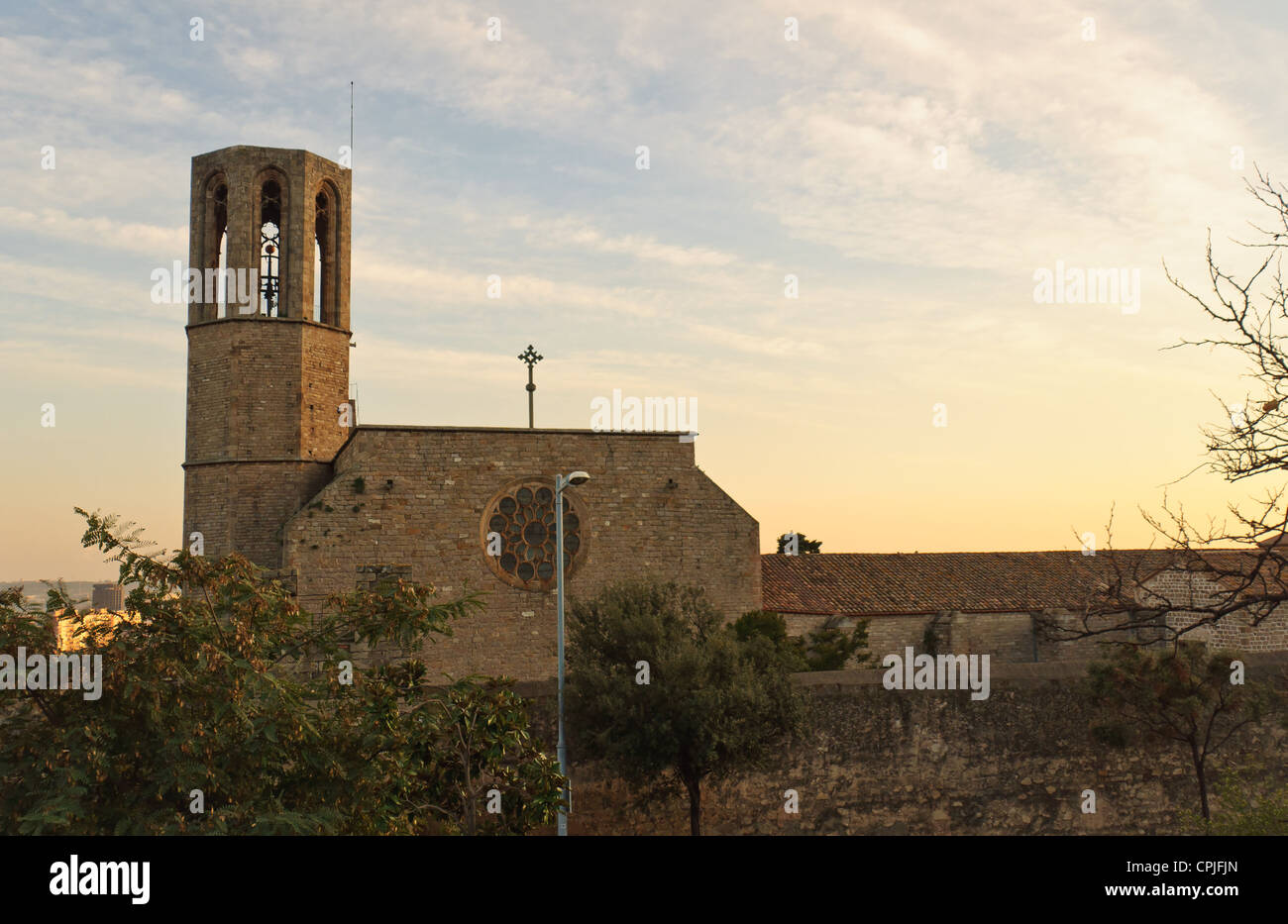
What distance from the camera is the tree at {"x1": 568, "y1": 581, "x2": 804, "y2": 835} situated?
18062 mm

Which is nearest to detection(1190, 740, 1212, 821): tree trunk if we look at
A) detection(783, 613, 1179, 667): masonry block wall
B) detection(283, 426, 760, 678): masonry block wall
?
detection(783, 613, 1179, 667): masonry block wall

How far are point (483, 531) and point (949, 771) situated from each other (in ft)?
40.4

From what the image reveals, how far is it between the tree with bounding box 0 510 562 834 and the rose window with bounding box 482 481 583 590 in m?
12.8

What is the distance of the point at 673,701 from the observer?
18250 mm

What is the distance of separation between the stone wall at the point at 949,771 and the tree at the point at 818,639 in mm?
5410

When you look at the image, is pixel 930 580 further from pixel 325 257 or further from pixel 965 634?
pixel 325 257

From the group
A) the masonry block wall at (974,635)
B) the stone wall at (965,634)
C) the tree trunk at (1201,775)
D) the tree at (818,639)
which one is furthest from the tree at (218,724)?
the masonry block wall at (974,635)

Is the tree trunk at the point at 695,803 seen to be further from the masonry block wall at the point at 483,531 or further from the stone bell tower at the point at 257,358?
the stone bell tower at the point at 257,358

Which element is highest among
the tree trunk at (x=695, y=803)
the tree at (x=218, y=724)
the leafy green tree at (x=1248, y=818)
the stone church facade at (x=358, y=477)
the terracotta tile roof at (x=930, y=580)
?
the stone church facade at (x=358, y=477)

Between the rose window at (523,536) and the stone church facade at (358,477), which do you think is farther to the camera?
the rose window at (523,536)

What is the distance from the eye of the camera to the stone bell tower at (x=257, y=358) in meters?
26.2

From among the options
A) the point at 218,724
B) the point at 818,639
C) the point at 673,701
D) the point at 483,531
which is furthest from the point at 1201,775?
the point at 218,724
